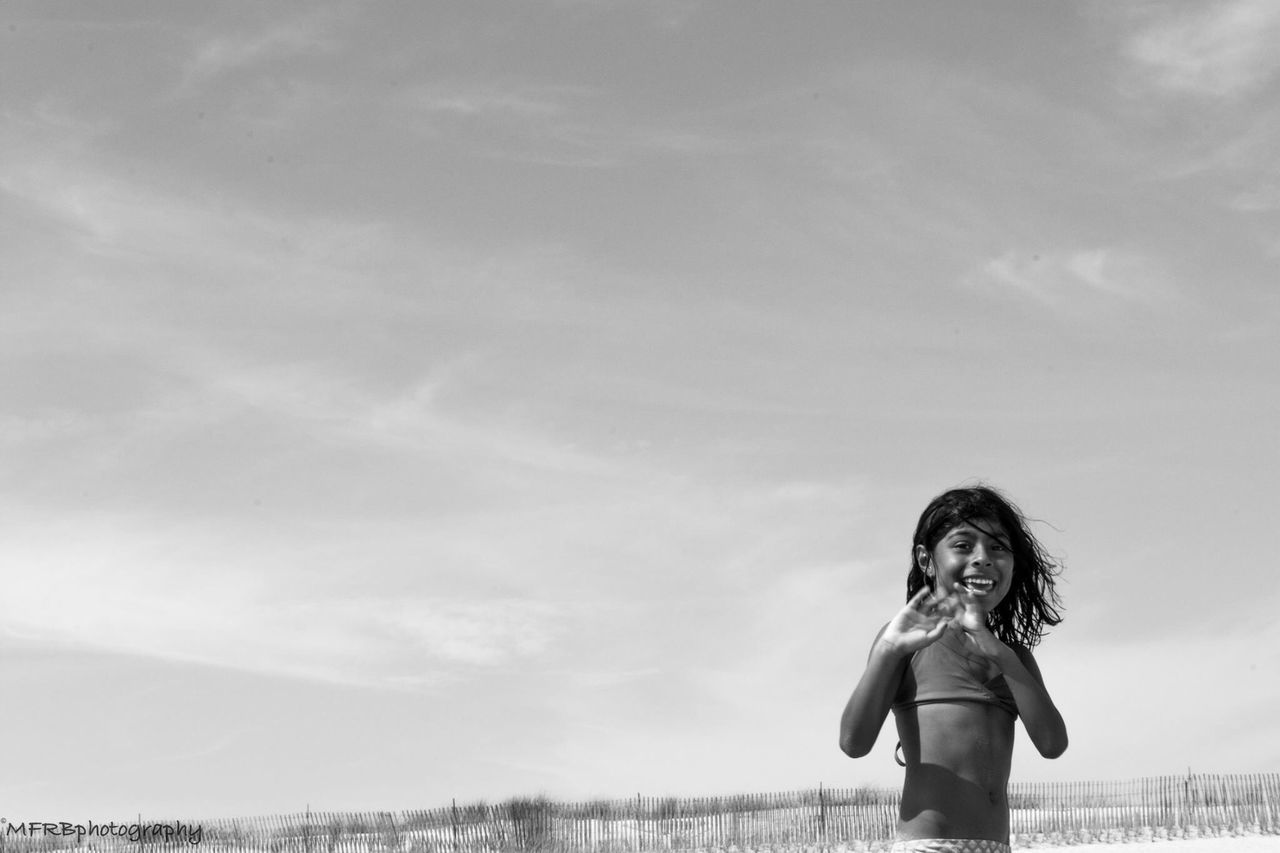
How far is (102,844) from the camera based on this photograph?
27.8m

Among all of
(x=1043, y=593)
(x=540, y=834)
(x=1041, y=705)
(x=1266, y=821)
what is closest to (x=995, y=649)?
(x=1041, y=705)

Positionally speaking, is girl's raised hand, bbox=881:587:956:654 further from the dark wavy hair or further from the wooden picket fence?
the wooden picket fence

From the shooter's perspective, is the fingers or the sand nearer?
the fingers

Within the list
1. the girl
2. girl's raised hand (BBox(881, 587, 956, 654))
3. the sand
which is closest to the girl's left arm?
the girl

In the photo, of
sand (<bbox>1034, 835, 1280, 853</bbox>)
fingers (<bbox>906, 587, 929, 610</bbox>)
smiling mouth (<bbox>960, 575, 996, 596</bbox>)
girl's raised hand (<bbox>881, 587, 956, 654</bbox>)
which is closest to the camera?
girl's raised hand (<bbox>881, 587, 956, 654</bbox>)

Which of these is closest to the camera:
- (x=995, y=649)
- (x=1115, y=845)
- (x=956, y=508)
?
(x=995, y=649)

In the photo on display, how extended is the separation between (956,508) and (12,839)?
93.0ft

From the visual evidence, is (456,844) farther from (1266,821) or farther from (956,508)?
(956,508)

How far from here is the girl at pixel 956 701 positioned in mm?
3908

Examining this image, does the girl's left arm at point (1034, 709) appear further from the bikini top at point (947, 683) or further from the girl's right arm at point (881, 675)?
the girl's right arm at point (881, 675)

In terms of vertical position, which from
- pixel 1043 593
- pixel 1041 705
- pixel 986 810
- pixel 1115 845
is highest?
pixel 1043 593

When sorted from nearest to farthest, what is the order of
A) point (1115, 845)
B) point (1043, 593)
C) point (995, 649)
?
point (995, 649), point (1043, 593), point (1115, 845)

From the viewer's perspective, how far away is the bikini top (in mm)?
3996

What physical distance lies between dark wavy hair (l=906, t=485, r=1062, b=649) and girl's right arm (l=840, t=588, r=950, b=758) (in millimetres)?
322
